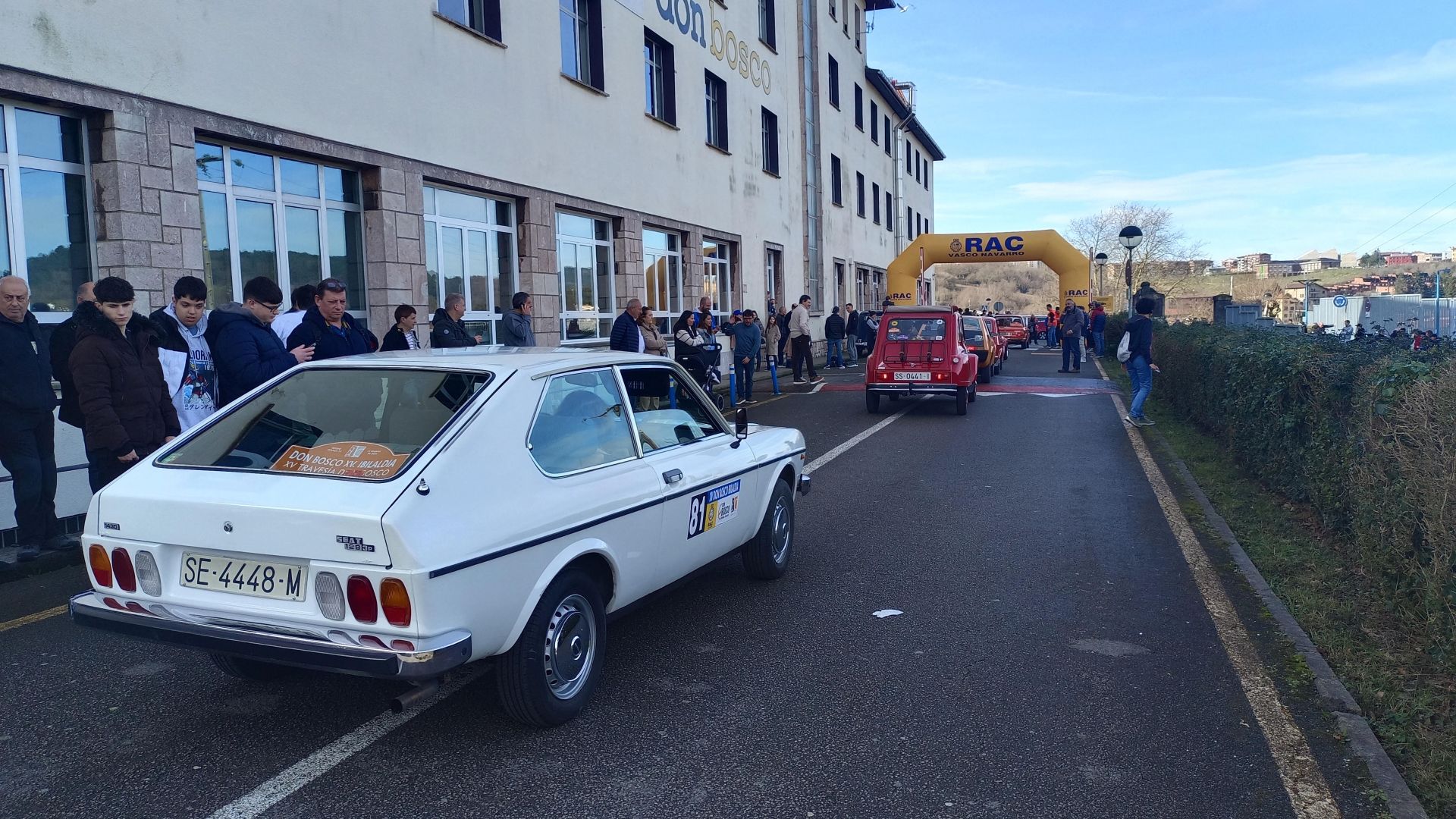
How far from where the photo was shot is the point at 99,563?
386 centimetres

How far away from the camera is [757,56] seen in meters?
25.3

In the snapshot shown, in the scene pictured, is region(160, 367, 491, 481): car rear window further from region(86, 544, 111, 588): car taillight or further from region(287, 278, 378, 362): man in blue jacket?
region(287, 278, 378, 362): man in blue jacket

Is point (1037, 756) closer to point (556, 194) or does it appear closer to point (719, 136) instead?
point (556, 194)

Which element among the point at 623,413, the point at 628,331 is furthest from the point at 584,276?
the point at 623,413

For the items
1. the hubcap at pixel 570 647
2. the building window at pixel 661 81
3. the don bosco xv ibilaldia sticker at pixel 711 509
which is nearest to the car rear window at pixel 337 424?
the hubcap at pixel 570 647

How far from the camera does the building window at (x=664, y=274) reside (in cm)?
1976

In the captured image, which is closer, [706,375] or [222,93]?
[222,93]

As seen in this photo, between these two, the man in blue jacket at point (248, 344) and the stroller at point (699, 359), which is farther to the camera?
the stroller at point (699, 359)

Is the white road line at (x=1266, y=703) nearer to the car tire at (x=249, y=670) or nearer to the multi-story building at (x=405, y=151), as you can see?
the car tire at (x=249, y=670)

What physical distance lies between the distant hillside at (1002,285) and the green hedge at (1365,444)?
303 ft

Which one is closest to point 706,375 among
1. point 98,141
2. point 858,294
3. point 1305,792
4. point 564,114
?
point 564,114

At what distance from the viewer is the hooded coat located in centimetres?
647

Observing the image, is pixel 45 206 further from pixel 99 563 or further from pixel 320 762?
pixel 320 762

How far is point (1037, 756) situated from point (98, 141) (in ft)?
28.4
